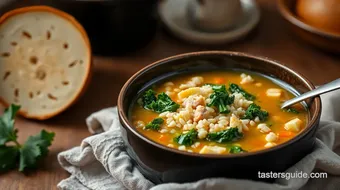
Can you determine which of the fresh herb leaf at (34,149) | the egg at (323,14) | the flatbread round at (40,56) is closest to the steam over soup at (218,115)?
the fresh herb leaf at (34,149)

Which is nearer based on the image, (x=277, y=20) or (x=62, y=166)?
(x=62, y=166)

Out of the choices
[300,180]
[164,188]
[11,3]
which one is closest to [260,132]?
[300,180]

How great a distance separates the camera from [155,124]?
143 cm

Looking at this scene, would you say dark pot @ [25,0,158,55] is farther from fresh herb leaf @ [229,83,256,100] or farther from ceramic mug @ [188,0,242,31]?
fresh herb leaf @ [229,83,256,100]

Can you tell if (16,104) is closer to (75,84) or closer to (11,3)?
(75,84)

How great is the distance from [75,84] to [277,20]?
88cm

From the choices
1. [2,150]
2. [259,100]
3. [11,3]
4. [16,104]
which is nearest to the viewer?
[259,100]

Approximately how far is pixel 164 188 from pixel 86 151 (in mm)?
318

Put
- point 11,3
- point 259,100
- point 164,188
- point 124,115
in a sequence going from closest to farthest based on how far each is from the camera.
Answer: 1. point 164,188
2. point 124,115
3. point 259,100
4. point 11,3

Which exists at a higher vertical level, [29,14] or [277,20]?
[29,14]

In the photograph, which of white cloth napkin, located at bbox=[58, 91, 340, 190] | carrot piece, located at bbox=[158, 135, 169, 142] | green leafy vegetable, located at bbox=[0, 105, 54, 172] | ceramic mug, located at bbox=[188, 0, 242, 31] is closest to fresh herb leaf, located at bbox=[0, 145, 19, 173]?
green leafy vegetable, located at bbox=[0, 105, 54, 172]

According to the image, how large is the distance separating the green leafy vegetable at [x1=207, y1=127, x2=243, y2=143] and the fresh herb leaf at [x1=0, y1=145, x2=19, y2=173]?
57 centimetres

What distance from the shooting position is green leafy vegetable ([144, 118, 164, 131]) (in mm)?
1424

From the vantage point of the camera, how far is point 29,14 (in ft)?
6.28
